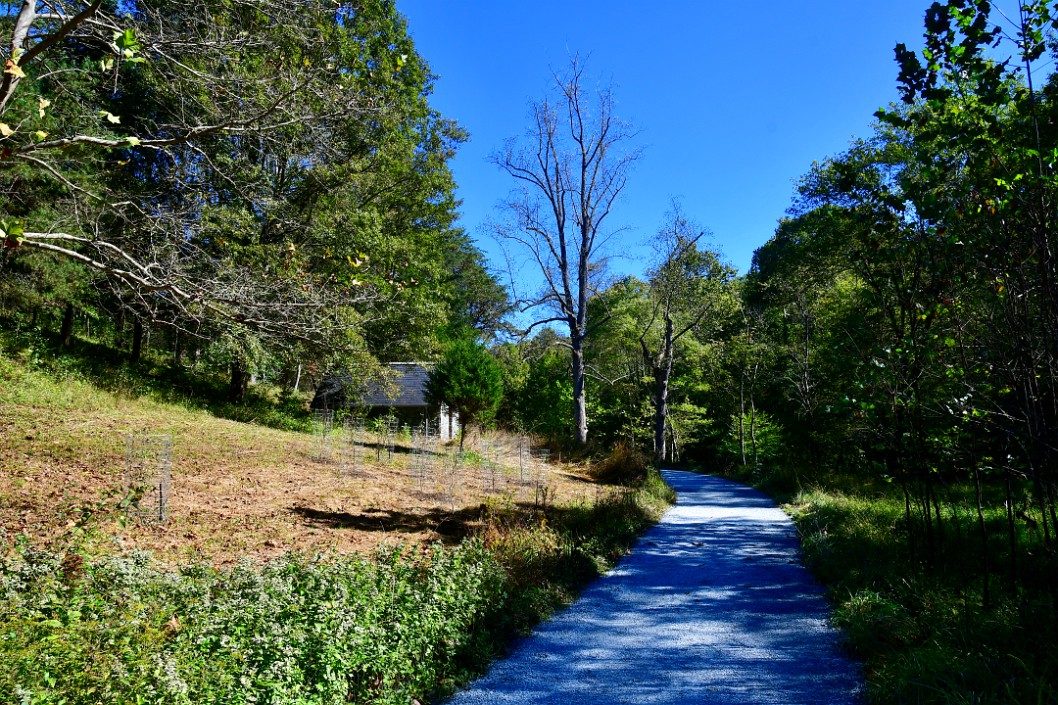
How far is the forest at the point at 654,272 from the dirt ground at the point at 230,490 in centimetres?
226

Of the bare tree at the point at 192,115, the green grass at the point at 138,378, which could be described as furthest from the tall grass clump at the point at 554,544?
the green grass at the point at 138,378

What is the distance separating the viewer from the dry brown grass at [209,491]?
21.9 feet

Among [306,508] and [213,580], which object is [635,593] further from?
[306,508]

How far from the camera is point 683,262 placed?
2661cm

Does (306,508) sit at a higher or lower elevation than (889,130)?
lower

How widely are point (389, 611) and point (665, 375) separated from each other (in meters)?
25.3

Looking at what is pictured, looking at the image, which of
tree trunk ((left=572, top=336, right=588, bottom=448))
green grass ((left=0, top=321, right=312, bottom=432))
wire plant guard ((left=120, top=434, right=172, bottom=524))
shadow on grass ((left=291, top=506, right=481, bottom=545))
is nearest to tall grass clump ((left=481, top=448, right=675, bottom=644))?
shadow on grass ((left=291, top=506, right=481, bottom=545))

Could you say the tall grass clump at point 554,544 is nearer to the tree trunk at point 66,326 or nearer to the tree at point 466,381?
the tree at point 466,381

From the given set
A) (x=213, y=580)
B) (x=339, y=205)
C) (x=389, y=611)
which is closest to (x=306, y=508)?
(x=213, y=580)

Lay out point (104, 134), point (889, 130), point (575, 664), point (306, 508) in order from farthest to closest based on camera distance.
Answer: point (889, 130)
point (306, 508)
point (104, 134)
point (575, 664)

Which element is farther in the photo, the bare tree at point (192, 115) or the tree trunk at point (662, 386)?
the tree trunk at point (662, 386)

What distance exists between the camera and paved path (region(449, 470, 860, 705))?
163 inches

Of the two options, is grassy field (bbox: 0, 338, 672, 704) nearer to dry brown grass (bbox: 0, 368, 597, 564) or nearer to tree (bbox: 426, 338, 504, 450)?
dry brown grass (bbox: 0, 368, 597, 564)

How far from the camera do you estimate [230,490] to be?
30.9 feet
